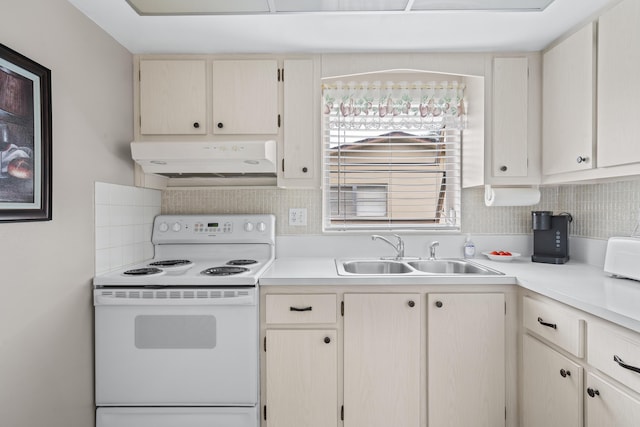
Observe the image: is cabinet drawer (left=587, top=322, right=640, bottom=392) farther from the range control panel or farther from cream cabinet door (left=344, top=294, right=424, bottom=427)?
the range control panel

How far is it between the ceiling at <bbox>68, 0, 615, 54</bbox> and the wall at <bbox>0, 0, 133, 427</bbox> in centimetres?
20

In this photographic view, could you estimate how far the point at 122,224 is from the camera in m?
1.97

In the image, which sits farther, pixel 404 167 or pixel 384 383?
pixel 404 167

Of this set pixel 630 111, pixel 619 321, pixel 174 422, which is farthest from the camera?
pixel 174 422

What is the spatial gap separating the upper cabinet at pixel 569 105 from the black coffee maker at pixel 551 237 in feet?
0.94

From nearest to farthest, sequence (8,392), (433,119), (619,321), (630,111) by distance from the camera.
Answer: (619,321) → (8,392) → (630,111) → (433,119)

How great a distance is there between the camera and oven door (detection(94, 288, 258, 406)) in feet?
5.58

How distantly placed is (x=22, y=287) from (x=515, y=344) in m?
2.18

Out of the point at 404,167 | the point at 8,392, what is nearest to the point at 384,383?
the point at 404,167

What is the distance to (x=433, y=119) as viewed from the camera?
2.40 metres

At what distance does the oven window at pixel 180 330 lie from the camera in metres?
1.71

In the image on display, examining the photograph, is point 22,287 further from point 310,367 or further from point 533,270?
point 533,270

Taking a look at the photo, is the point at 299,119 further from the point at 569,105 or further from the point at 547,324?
the point at 547,324

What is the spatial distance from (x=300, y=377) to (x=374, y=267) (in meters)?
0.85
